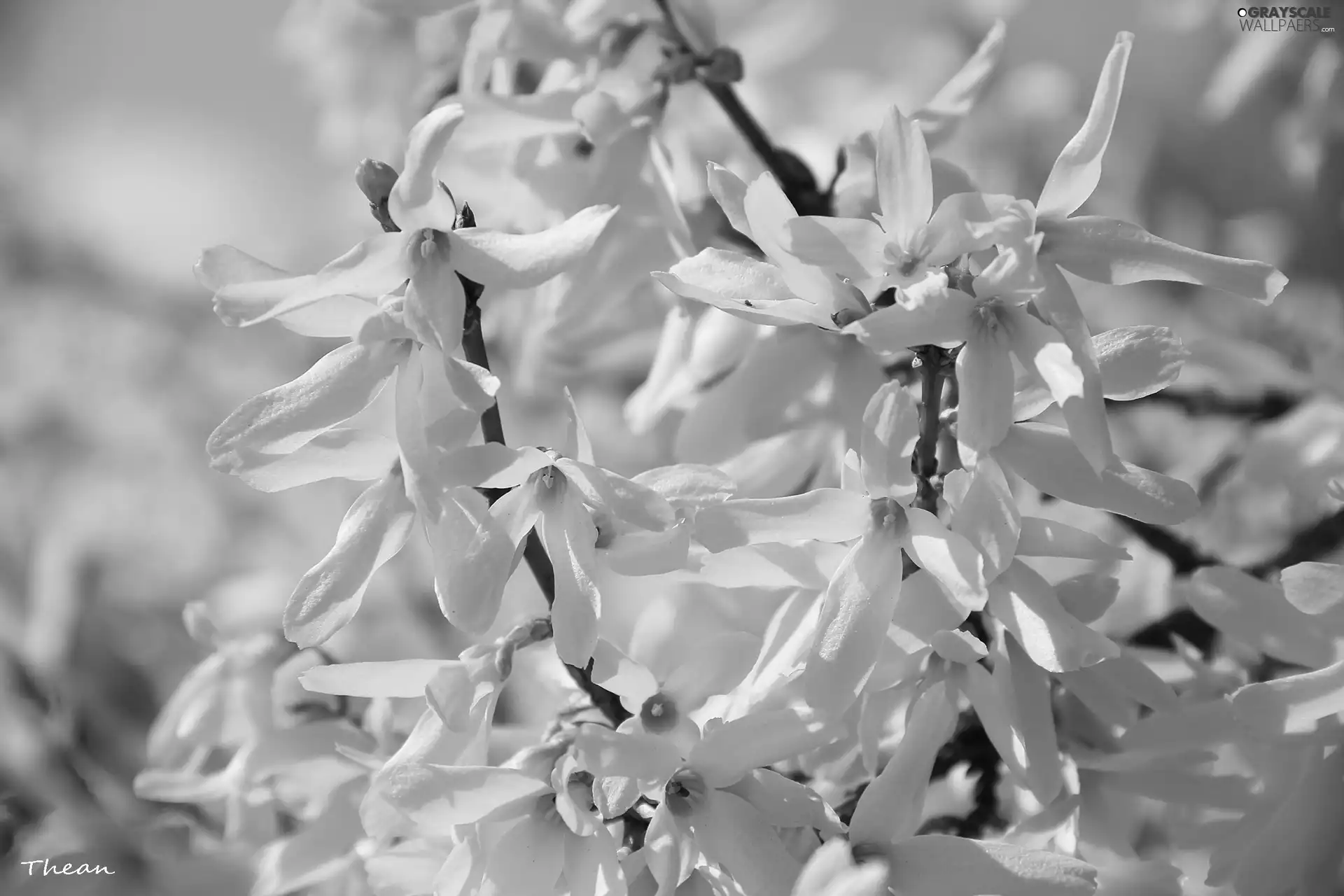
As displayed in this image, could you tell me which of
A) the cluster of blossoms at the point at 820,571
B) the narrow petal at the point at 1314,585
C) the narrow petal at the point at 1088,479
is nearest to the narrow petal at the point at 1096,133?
the cluster of blossoms at the point at 820,571

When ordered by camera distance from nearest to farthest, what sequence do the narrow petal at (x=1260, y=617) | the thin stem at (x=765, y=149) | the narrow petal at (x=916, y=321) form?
the narrow petal at (x=916, y=321), the narrow petal at (x=1260, y=617), the thin stem at (x=765, y=149)

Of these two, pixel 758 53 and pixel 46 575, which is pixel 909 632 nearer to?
pixel 758 53

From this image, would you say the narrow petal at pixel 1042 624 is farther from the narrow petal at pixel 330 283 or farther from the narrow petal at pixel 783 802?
the narrow petal at pixel 330 283

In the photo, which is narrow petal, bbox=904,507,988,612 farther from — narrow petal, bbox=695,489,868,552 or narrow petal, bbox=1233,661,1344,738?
narrow petal, bbox=1233,661,1344,738

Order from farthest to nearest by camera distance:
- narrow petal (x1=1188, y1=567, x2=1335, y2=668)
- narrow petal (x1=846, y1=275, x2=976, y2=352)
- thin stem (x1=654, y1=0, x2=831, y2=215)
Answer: thin stem (x1=654, y1=0, x2=831, y2=215) → narrow petal (x1=1188, y1=567, x2=1335, y2=668) → narrow petal (x1=846, y1=275, x2=976, y2=352)

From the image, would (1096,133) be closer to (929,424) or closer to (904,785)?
(929,424)

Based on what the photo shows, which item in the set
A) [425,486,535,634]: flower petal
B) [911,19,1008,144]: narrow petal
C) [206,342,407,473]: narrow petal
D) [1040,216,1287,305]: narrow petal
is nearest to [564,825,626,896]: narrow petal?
[425,486,535,634]: flower petal

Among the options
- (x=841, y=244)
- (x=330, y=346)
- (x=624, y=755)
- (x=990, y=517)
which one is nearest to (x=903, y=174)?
(x=841, y=244)

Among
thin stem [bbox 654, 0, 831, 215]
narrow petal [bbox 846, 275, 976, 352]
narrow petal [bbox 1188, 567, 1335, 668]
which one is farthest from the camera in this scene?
thin stem [bbox 654, 0, 831, 215]
